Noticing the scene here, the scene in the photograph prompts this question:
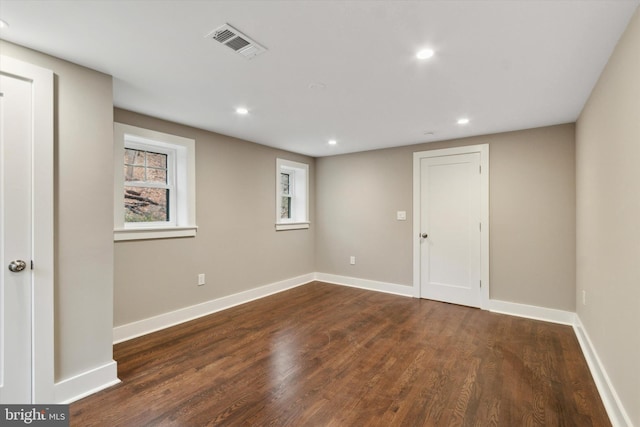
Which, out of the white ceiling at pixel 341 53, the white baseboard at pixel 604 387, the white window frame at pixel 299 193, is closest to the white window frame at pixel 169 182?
the white ceiling at pixel 341 53

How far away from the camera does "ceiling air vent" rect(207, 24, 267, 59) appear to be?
1657 mm

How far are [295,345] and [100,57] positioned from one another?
8.93 feet

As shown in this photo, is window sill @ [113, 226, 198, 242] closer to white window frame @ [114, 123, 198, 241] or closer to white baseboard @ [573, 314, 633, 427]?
white window frame @ [114, 123, 198, 241]

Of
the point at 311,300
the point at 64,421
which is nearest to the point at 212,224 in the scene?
the point at 311,300

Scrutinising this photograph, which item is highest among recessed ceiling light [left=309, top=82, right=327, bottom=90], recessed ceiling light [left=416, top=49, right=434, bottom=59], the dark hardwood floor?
recessed ceiling light [left=309, top=82, right=327, bottom=90]

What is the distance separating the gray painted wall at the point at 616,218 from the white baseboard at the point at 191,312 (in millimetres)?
3664

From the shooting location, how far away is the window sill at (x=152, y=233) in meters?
2.90

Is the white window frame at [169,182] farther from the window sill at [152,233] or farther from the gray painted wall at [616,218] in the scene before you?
the gray painted wall at [616,218]

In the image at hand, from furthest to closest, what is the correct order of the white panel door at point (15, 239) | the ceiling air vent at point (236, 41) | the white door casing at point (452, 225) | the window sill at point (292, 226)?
1. the window sill at point (292, 226)
2. the white door casing at point (452, 225)
3. the white panel door at point (15, 239)
4. the ceiling air vent at point (236, 41)

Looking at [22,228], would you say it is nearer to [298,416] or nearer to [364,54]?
[298,416]

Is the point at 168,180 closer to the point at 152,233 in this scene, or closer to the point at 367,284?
the point at 152,233

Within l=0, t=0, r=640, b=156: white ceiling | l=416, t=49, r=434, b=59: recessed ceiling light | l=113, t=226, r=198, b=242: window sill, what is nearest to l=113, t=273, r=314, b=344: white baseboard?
l=113, t=226, r=198, b=242: window sill

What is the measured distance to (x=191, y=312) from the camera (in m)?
3.49

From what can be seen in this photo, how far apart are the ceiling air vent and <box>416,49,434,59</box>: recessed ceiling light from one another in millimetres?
977
